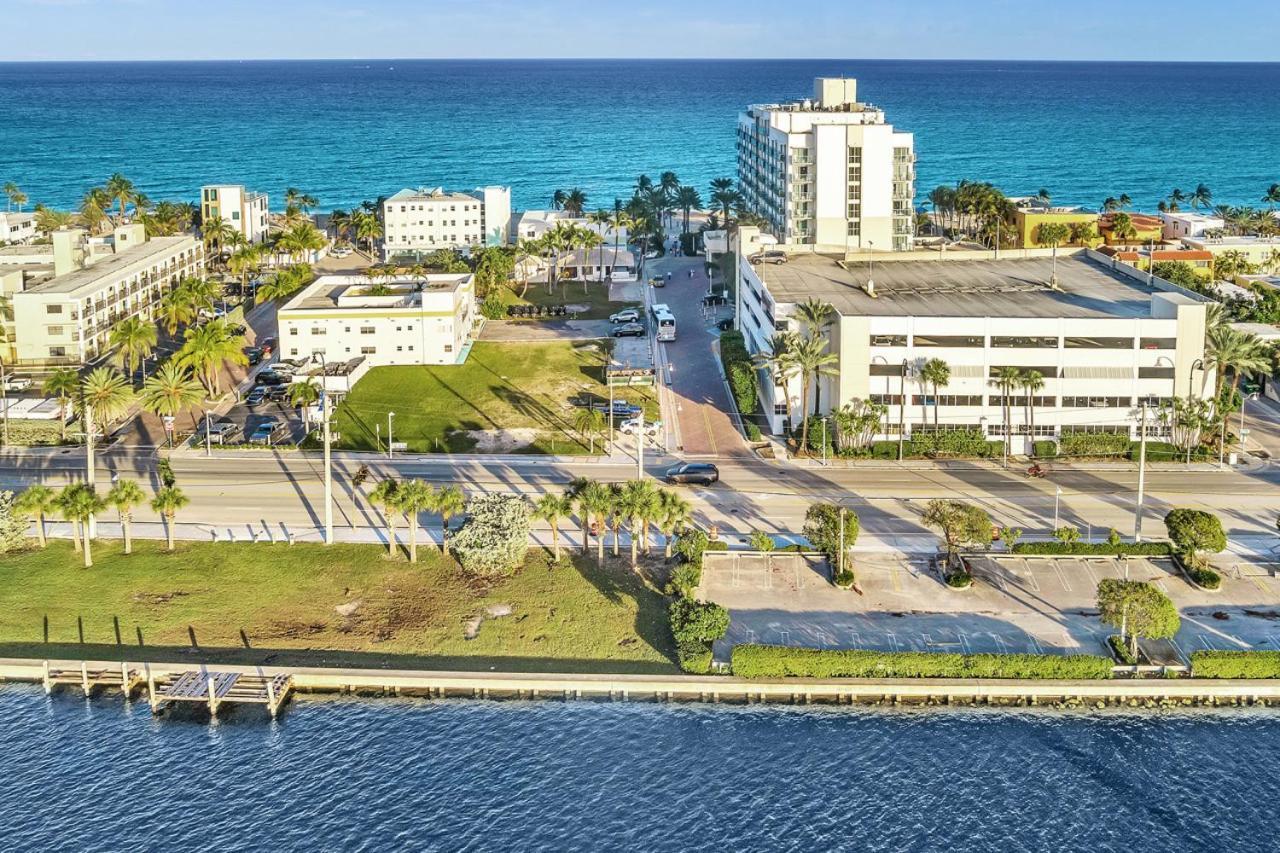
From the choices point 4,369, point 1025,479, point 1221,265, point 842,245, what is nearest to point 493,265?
point 842,245

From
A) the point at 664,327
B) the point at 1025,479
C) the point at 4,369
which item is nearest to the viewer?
the point at 1025,479

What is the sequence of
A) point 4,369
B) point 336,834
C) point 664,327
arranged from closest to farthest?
point 336,834, point 4,369, point 664,327

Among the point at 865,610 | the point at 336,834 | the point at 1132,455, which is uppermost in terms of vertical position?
the point at 1132,455

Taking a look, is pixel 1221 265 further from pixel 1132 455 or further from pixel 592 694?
pixel 592 694

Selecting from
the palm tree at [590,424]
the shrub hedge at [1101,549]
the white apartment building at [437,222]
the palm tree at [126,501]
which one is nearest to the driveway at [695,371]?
the palm tree at [590,424]

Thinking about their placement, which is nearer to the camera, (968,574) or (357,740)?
(357,740)

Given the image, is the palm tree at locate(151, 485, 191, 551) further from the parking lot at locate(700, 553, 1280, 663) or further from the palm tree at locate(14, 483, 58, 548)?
the parking lot at locate(700, 553, 1280, 663)

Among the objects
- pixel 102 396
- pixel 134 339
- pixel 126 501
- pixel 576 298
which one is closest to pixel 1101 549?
pixel 126 501
